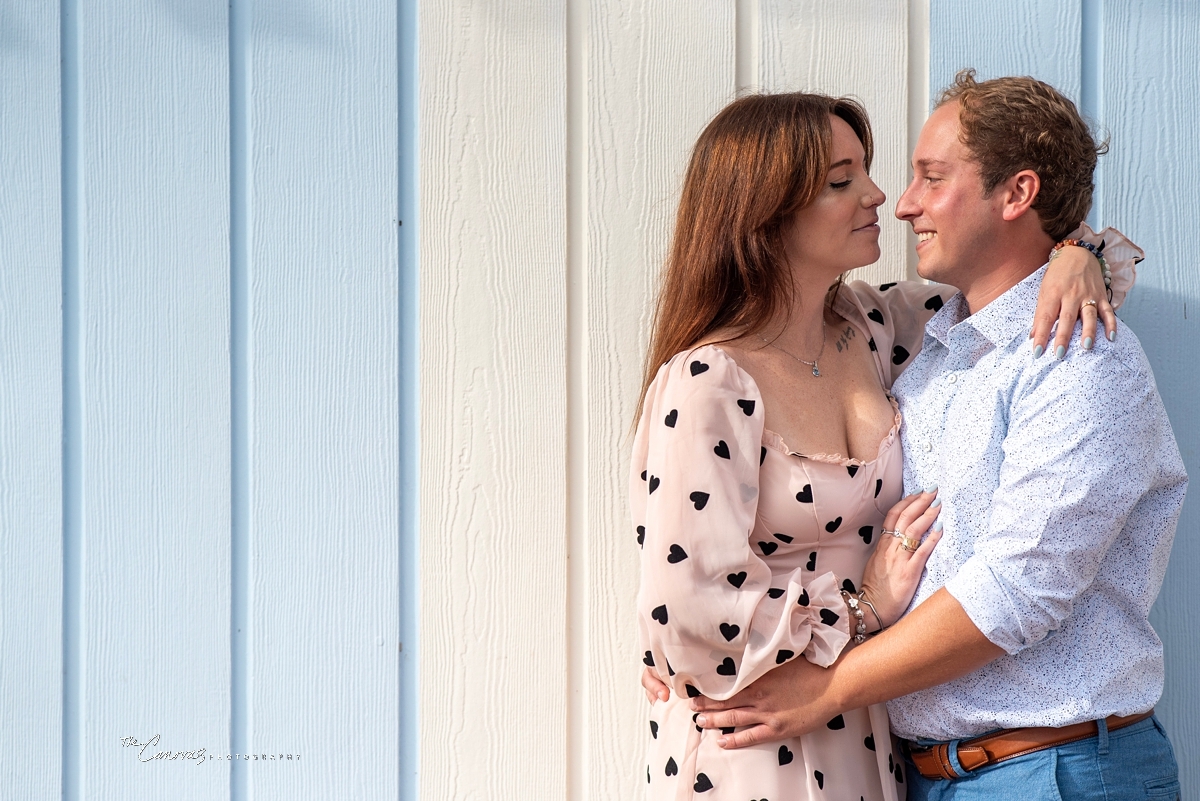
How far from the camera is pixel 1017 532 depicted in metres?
1.27

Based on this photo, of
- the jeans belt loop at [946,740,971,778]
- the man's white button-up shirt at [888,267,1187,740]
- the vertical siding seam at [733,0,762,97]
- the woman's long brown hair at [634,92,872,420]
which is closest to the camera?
the man's white button-up shirt at [888,267,1187,740]

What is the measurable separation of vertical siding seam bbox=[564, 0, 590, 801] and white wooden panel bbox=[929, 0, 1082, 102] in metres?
0.66

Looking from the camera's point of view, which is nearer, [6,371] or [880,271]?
[6,371]

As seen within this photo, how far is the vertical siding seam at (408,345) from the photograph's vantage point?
1.66 metres

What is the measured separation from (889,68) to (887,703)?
113cm

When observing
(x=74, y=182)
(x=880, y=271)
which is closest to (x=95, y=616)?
(x=74, y=182)

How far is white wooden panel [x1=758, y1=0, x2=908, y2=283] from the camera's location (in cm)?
172

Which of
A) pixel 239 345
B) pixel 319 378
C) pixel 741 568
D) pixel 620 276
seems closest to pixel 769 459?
pixel 741 568

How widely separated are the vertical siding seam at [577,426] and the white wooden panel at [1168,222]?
98 cm

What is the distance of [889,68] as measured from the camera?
1.73 metres

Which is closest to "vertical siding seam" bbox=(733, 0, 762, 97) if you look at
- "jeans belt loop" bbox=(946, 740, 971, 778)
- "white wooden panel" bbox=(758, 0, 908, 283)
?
"white wooden panel" bbox=(758, 0, 908, 283)

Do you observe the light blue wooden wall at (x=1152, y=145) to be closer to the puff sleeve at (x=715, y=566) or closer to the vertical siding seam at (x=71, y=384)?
the puff sleeve at (x=715, y=566)

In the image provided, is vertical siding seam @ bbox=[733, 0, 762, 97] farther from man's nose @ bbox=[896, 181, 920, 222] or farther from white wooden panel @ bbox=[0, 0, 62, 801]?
white wooden panel @ bbox=[0, 0, 62, 801]

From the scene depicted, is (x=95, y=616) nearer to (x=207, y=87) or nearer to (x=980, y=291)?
(x=207, y=87)
